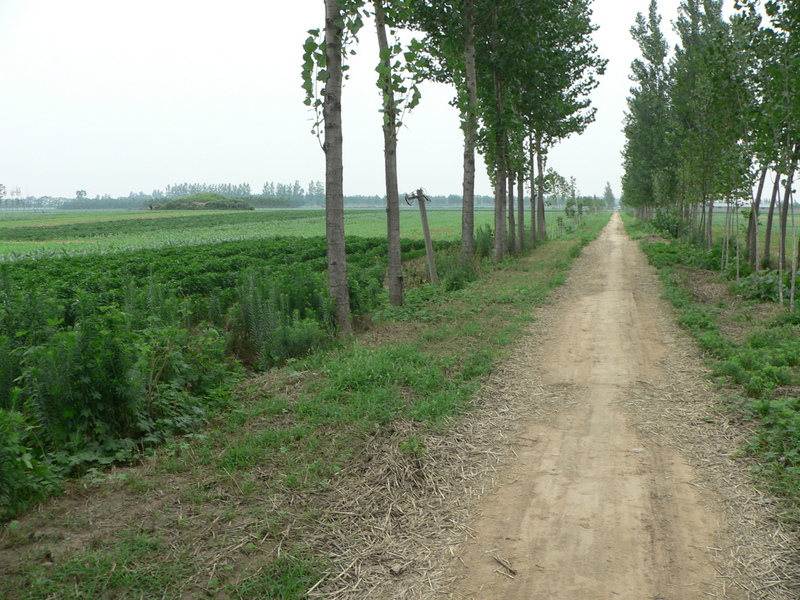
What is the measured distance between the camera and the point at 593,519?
4.17 metres

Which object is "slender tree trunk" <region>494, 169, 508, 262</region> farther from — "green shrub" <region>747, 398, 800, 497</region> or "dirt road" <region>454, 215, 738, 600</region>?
"green shrub" <region>747, 398, 800, 497</region>

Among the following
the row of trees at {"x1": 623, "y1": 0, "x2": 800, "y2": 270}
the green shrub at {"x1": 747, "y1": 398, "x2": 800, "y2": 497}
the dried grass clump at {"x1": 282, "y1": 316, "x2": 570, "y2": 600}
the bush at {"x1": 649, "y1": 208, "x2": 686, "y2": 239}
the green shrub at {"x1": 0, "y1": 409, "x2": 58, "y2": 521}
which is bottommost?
the dried grass clump at {"x1": 282, "y1": 316, "x2": 570, "y2": 600}

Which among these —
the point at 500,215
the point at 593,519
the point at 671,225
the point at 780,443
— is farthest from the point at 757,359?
the point at 671,225

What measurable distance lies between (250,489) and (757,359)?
6.58 m

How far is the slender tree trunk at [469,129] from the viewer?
59.5 feet

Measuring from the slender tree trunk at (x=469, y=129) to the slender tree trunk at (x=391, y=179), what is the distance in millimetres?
5017

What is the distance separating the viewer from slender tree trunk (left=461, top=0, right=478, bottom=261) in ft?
59.5

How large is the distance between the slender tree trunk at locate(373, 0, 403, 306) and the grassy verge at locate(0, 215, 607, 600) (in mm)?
4219

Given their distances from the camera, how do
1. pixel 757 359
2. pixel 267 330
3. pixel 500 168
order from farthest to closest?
pixel 500 168 → pixel 267 330 → pixel 757 359

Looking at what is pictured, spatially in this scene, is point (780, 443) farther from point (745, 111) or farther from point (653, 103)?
point (653, 103)

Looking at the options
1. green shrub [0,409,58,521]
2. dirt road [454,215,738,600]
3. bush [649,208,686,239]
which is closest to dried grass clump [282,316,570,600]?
dirt road [454,215,738,600]

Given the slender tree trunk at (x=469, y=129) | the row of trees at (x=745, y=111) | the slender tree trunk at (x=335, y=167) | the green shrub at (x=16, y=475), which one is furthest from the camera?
the slender tree trunk at (x=469, y=129)

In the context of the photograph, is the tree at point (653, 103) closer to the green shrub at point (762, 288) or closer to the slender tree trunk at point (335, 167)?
the green shrub at point (762, 288)

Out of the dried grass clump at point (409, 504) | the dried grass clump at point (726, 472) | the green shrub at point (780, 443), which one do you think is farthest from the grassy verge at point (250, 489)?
the green shrub at point (780, 443)
